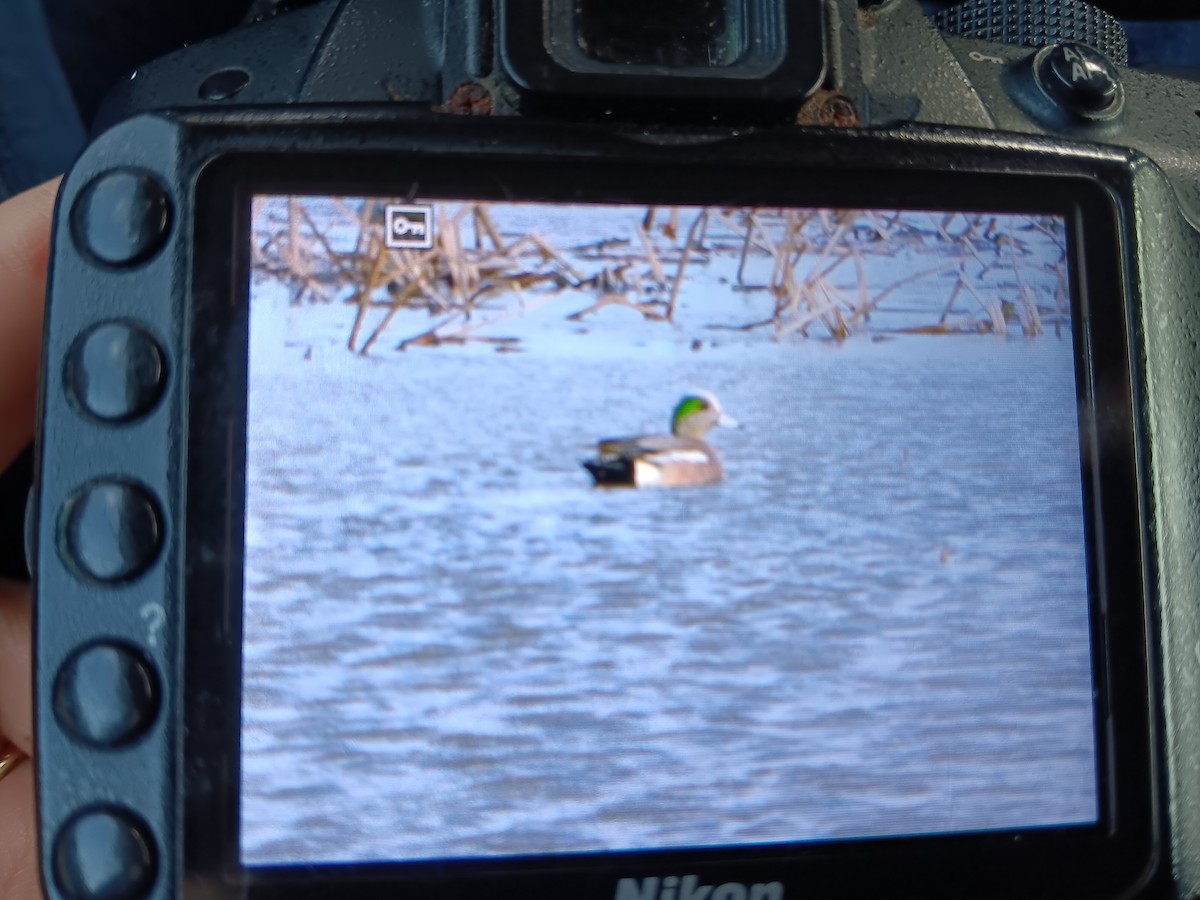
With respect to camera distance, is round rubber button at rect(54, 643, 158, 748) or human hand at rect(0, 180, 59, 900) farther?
human hand at rect(0, 180, 59, 900)

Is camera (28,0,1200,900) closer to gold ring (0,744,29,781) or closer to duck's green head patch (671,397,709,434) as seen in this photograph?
duck's green head patch (671,397,709,434)

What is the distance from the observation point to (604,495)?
34 centimetres

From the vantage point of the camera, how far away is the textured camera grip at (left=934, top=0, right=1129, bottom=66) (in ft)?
1.48

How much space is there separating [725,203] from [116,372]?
0.66 feet

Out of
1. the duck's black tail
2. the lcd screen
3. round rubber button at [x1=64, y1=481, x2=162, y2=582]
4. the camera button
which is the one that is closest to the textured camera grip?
the camera button

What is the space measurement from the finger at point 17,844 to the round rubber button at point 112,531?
0.69ft

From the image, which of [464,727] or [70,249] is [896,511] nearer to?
[464,727]

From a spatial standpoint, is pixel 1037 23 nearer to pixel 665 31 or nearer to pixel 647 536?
pixel 665 31

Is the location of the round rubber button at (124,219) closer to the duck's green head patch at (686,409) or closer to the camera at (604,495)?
the camera at (604,495)

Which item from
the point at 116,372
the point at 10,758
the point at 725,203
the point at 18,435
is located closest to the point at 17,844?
the point at 10,758

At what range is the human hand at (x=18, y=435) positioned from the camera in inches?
18.3

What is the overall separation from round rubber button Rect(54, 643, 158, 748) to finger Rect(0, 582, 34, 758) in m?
0.21

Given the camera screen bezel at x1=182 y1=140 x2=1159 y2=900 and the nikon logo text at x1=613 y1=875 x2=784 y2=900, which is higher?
the camera screen bezel at x1=182 y1=140 x2=1159 y2=900

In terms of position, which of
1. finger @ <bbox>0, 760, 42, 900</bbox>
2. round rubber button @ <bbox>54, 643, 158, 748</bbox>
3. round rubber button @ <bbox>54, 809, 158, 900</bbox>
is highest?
round rubber button @ <bbox>54, 643, 158, 748</bbox>
